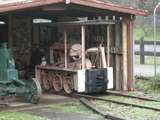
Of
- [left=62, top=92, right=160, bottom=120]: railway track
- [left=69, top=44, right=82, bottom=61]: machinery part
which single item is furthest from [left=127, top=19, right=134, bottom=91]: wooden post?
[left=69, top=44, right=82, bottom=61]: machinery part

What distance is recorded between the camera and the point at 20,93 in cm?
1436

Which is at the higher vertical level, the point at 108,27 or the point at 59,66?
the point at 108,27

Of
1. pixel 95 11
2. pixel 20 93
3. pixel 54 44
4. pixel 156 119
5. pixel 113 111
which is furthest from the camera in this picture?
pixel 54 44

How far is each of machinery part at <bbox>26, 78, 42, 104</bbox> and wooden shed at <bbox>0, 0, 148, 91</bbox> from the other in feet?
6.51

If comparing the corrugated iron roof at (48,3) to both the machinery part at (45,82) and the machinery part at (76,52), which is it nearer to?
the machinery part at (76,52)

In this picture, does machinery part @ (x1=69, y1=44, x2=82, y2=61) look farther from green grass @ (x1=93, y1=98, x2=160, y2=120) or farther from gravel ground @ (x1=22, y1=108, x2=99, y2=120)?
gravel ground @ (x1=22, y1=108, x2=99, y2=120)

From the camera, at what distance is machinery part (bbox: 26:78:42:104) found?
47.2 feet

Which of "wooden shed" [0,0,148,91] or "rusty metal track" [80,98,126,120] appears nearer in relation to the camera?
"rusty metal track" [80,98,126,120]

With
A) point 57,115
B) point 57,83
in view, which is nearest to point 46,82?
point 57,83

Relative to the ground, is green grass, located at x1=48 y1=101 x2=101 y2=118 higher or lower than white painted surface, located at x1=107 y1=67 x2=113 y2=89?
lower

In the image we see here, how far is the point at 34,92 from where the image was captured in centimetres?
1448

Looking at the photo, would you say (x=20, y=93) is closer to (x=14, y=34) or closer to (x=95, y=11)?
(x=95, y=11)

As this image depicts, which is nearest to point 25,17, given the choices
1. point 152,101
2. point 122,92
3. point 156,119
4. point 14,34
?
point 14,34

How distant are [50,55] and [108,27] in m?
2.38
